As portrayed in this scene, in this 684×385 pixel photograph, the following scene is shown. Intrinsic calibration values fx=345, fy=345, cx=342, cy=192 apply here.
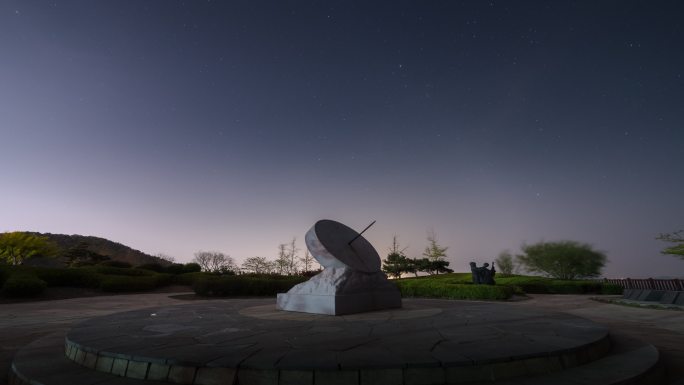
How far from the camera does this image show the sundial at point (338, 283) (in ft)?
24.2

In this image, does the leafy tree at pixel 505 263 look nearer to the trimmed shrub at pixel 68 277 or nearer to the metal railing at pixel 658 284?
the metal railing at pixel 658 284

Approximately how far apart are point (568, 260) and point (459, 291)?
20.1m

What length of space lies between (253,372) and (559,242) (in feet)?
114

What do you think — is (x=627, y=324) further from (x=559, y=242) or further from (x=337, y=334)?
(x=559, y=242)

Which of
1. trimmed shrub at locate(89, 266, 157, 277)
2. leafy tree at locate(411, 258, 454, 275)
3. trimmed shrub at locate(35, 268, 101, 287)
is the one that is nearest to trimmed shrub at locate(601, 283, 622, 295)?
leafy tree at locate(411, 258, 454, 275)

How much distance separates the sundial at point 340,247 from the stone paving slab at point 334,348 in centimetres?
230

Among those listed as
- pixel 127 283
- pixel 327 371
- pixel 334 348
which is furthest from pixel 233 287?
pixel 327 371

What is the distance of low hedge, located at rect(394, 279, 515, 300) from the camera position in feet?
49.9

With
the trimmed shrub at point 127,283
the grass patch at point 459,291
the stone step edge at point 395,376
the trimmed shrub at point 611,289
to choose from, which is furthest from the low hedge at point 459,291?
the trimmed shrub at point 127,283

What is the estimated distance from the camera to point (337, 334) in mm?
4707

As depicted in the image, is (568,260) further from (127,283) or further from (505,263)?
(127,283)

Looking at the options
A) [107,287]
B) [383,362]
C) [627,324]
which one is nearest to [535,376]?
[383,362]

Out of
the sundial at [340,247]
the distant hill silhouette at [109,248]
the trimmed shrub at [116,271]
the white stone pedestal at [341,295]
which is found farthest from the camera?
the distant hill silhouette at [109,248]

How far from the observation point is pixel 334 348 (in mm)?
3795
